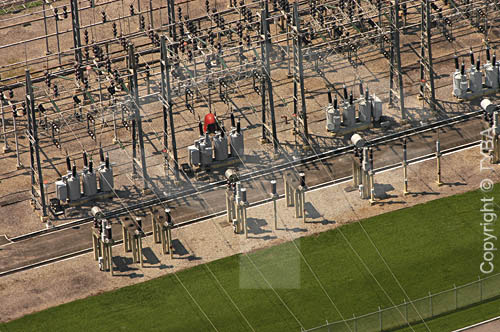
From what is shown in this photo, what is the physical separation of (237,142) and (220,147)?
1722 mm

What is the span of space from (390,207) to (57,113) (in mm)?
25565

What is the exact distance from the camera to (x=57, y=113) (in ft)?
375

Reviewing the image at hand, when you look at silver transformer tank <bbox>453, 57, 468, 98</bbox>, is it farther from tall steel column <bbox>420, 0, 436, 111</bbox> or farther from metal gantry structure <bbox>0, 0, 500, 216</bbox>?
metal gantry structure <bbox>0, 0, 500, 216</bbox>

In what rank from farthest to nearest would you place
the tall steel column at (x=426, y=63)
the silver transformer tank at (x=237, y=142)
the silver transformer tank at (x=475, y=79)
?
the silver transformer tank at (x=475, y=79) → the tall steel column at (x=426, y=63) → the silver transformer tank at (x=237, y=142)

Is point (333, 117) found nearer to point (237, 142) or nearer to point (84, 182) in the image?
point (237, 142)

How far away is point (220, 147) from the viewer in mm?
114812

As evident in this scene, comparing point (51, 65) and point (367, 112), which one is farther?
point (51, 65)

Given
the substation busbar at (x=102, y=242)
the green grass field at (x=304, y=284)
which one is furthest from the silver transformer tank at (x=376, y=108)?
the substation busbar at (x=102, y=242)

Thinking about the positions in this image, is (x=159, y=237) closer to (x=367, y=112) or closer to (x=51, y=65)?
(x=367, y=112)

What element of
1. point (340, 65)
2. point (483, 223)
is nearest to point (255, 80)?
point (340, 65)

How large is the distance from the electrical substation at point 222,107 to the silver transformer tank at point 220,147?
98 millimetres

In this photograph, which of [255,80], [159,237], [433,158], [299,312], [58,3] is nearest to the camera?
[299,312]

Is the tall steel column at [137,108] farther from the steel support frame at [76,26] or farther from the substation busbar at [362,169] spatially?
the substation busbar at [362,169]

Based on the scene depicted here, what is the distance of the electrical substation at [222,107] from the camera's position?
111 metres
